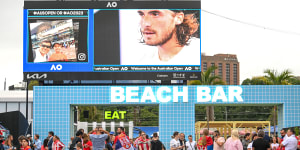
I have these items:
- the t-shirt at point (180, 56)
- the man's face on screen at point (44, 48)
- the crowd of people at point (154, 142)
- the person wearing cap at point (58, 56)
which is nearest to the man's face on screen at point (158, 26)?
the t-shirt at point (180, 56)

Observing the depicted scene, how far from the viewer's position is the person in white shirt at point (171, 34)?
31.6m

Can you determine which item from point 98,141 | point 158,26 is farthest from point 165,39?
point 98,141

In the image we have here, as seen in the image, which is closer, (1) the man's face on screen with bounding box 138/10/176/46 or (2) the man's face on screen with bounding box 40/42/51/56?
(2) the man's face on screen with bounding box 40/42/51/56

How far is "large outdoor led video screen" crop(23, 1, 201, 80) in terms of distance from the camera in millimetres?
31281

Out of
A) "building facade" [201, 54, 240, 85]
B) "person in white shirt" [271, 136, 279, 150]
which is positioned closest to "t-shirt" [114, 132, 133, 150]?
"person in white shirt" [271, 136, 279, 150]

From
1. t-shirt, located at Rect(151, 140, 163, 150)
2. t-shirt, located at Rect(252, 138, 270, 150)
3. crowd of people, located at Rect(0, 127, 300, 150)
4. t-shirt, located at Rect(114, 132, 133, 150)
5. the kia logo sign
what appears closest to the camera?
t-shirt, located at Rect(252, 138, 270, 150)

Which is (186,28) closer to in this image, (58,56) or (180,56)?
(180,56)

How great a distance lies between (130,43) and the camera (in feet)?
104

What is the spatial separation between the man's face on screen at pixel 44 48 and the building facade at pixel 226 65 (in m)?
123

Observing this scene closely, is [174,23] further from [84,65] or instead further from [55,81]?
[55,81]

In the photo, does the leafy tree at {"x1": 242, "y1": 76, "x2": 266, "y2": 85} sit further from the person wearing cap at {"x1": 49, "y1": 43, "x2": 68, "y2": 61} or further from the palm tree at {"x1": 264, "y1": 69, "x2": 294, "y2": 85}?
the person wearing cap at {"x1": 49, "y1": 43, "x2": 68, "y2": 61}

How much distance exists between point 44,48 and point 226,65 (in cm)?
13042

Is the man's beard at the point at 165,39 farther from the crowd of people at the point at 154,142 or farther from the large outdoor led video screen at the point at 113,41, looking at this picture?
the crowd of people at the point at 154,142

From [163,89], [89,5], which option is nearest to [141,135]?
[163,89]
